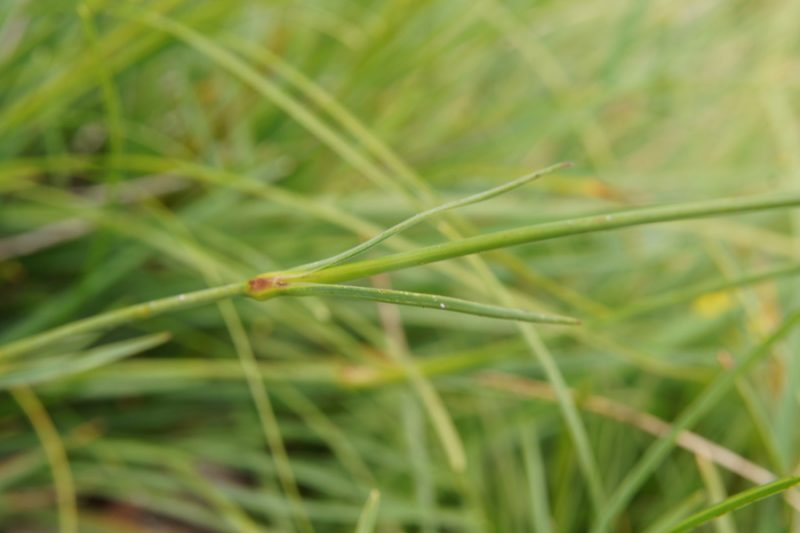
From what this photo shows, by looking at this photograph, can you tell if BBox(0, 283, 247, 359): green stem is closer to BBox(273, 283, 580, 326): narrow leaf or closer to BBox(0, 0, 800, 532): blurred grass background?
BBox(273, 283, 580, 326): narrow leaf

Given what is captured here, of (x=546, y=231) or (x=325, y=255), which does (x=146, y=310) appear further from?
(x=325, y=255)

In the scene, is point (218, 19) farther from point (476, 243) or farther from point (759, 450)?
point (759, 450)

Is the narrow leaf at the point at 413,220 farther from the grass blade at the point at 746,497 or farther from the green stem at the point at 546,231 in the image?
the grass blade at the point at 746,497

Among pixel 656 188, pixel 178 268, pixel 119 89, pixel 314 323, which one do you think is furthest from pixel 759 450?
pixel 119 89

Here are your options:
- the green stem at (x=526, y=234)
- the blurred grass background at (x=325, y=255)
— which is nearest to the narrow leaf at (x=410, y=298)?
the green stem at (x=526, y=234)

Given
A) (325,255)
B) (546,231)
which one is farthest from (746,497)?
(325,255)

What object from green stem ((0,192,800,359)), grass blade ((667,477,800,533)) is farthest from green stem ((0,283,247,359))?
grass blade ((667,477,800,533))
